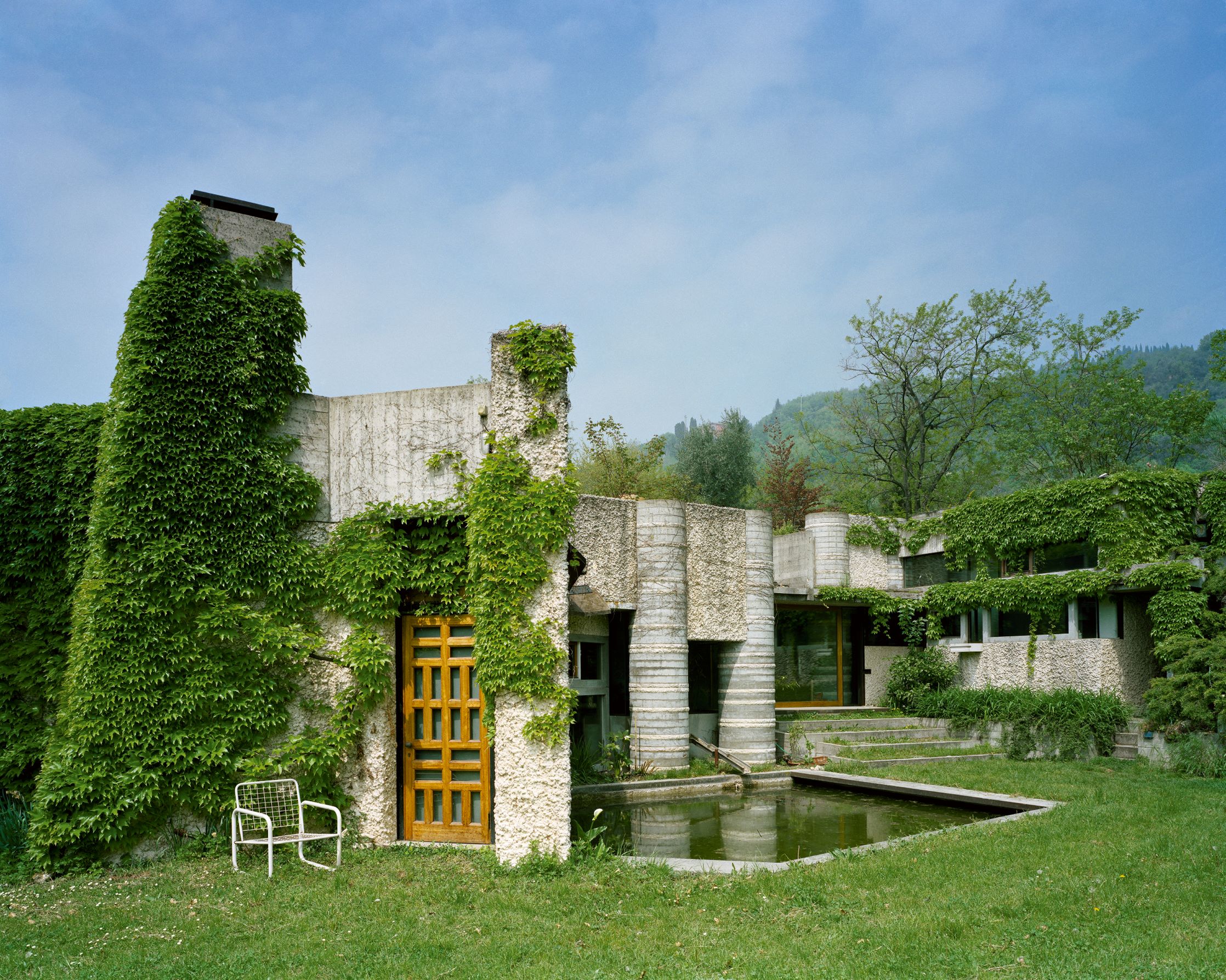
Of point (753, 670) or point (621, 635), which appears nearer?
point (753, 670)

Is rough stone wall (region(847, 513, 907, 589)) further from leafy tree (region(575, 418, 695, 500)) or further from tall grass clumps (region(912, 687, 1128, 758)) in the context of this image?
leafy tree (region(575, 418, 695, 500))

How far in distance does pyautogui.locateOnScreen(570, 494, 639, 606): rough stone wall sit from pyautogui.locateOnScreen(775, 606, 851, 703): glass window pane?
6.10 m

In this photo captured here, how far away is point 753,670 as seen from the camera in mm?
14383

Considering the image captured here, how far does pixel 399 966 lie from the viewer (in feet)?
16.7

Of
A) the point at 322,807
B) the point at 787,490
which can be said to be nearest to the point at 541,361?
the point at 322,807

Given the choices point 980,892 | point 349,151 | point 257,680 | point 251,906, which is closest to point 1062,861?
point 980,892

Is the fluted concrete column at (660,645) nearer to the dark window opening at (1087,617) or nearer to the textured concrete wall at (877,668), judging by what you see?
the textured concrete wall at (877,668)

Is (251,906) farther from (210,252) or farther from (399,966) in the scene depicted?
(210,252)

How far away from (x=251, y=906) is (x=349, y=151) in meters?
10.2

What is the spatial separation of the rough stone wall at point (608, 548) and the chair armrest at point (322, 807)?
6.17 metres

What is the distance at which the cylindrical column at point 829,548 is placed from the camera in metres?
19.5

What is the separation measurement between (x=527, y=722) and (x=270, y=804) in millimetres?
2535

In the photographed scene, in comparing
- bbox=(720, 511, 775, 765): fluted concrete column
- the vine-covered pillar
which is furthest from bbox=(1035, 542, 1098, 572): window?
the vine-covered pillar

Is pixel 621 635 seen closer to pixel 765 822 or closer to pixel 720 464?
pixel 765 822
